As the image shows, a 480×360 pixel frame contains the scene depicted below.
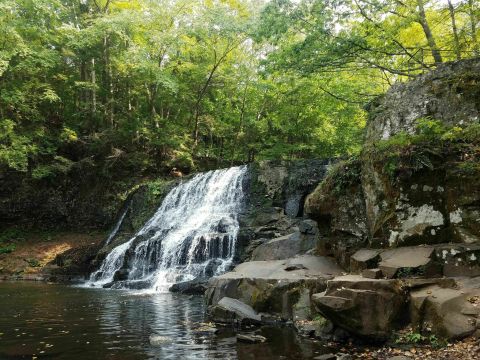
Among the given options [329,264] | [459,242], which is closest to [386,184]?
[459,242]

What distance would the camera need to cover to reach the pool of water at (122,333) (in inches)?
246

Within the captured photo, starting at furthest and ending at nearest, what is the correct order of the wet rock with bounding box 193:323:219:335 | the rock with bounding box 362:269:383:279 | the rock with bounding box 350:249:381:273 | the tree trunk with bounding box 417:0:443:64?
the tree trunk with bounding box 417:0:443:64, the rock with bounding box 350:249:381:273, the wet rock with bounding box 193:323:219:335, the rock with bounding box 362:269:383:279

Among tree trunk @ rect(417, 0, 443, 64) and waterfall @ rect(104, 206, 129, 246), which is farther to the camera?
waterfall @ rect(104, 206, 129, 246)

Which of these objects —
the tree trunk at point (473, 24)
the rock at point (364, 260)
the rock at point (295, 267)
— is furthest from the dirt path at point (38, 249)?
the tree trunk at point (473, 24)

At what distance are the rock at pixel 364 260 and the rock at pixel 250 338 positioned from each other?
2377 millimetres

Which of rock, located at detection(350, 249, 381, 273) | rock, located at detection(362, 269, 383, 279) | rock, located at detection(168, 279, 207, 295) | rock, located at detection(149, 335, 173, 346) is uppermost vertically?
rock, located at detection(350, 249, 381, 273)

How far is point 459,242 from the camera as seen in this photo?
7.06 metres

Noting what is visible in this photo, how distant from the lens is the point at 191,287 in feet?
43.1

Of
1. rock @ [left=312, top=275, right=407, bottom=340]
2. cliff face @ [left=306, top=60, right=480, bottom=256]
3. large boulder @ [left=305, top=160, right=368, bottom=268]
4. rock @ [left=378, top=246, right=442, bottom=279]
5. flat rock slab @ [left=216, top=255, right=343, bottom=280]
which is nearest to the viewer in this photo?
rock @ [left=312, top=275, right=407, bottom=340]

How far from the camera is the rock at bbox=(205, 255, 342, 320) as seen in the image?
8391 mm

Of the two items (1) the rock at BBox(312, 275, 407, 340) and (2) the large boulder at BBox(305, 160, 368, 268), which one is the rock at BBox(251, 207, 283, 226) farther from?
(1) the rock at BBox(312, 275, 407, 340)

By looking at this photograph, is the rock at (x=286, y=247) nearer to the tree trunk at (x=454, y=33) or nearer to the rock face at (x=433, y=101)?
the rock face at (x=433, y=101)

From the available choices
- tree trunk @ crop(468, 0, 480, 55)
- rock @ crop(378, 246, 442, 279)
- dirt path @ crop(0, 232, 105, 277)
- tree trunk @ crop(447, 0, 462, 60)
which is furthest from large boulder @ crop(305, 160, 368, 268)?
dirt path @ crop(0, 232, 105, 277)

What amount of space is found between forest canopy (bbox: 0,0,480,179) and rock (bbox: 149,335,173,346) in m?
13.7
